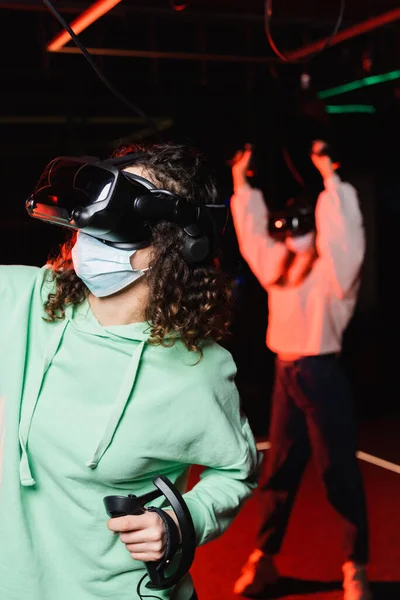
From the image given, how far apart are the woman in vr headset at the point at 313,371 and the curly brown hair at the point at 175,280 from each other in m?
1.71

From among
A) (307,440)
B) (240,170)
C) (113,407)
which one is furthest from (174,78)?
(113,407)

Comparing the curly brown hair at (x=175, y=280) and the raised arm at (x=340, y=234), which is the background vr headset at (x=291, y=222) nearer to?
the raised arm at (x=340, y=234)

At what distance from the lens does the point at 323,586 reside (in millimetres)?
2885

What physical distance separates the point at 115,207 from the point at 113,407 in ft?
1.06

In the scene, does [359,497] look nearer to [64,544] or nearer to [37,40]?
[64,544]

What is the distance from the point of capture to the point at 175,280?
125 centimetres

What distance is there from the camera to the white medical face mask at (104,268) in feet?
4.02

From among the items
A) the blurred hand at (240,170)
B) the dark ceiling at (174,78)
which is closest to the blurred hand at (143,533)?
the blurred hand at (240,170)

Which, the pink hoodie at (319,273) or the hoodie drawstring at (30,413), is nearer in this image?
the hoodie drawstring at (30,413)

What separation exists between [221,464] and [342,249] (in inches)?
73.2

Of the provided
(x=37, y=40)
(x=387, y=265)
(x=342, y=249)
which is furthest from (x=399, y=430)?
(x=37, y=40)

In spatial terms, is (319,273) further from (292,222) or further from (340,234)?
(292,222)

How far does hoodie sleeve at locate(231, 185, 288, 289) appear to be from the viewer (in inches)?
124

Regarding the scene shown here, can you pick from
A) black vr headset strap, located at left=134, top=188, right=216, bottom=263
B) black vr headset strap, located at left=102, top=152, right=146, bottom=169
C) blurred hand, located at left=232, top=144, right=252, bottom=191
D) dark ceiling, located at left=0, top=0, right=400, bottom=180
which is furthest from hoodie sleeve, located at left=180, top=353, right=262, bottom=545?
dark ceiling, located at left=0, top=0, right=400, bottom=180
